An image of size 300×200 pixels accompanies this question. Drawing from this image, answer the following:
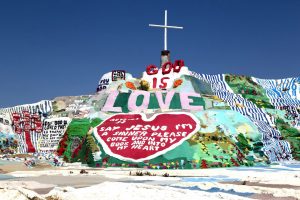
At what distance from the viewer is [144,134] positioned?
36.9m

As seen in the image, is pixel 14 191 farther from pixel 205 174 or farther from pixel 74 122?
pixel 74 122

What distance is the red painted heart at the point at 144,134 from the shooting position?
3525 cm

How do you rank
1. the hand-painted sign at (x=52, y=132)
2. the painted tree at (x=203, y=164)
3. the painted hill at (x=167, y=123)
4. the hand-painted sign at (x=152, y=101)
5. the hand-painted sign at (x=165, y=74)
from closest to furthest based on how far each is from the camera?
the painted tree at (x=203, y=164) < the painted hill at (x=167, y=123) < the hand-painted sign at (x=152, y=101) < the hand-painted sign at (x=165, y=74) < the hand-painted sign at (x=52, y=132)

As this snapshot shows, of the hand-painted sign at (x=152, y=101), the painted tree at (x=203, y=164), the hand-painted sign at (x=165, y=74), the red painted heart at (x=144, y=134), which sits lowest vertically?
the painted tree at (x=203, y=164)

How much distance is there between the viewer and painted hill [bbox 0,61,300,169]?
3544 cm

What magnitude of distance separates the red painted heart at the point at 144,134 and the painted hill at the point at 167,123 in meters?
0.08

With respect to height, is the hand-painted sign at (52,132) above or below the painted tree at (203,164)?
above

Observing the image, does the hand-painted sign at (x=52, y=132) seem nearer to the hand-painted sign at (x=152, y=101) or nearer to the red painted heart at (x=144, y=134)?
the hand-painted sign at (x=152, y=101)

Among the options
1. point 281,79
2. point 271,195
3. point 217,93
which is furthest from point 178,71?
point 271,195

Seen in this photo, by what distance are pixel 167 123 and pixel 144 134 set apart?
217cm

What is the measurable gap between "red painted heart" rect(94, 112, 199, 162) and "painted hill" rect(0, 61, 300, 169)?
8 centimetres

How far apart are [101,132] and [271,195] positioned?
24161mm

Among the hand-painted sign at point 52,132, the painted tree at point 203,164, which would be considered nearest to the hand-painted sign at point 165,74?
the hand-painted sign at point 52,132

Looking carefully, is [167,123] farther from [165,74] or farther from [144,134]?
[165,74]
